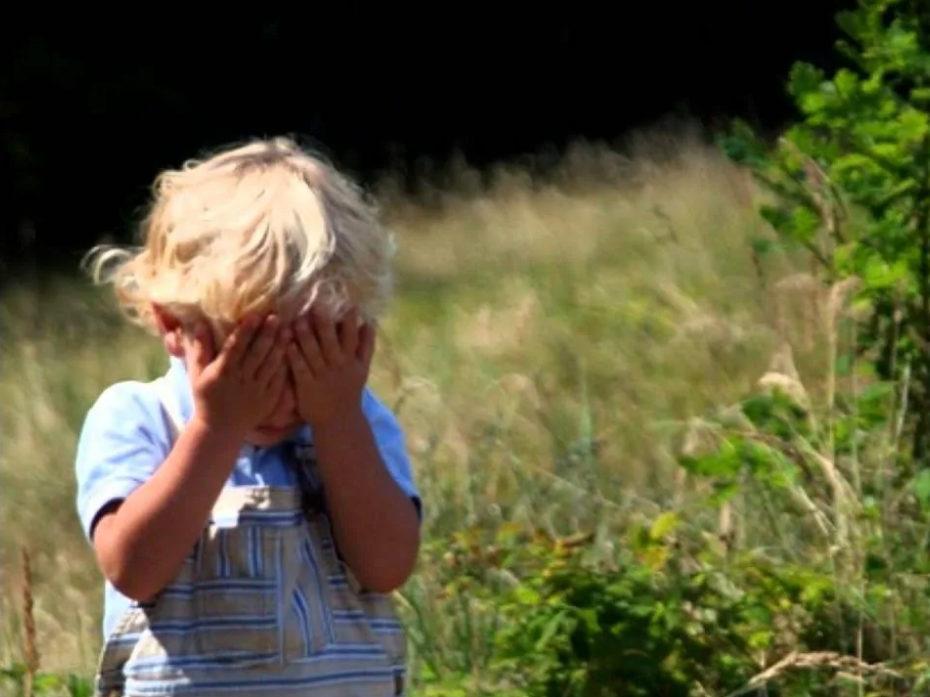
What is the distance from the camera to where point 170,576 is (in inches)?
103

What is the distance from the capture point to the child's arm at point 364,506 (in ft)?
8.73

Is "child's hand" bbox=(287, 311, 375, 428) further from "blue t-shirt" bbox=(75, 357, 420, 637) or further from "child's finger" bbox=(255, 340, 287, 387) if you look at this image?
"blue t-shirt" bbox=(75, 357, 420, 637)

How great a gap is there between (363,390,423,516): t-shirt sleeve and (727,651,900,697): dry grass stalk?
3.64ft

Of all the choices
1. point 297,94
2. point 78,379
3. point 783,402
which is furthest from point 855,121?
point 297,94

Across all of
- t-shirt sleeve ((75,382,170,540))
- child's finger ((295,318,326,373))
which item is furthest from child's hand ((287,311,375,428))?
t-shirt sleeve ((75,382,170,540))

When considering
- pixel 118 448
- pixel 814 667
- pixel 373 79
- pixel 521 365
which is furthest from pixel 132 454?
pixel 373 79

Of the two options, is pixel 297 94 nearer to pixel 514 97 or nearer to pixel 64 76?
pixel 514 97

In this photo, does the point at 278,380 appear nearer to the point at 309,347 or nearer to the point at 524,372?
the point at 309,347

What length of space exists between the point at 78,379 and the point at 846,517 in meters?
3.75

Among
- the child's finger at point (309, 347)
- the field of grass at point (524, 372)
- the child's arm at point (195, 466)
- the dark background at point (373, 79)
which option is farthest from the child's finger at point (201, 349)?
the dark background at point (373, 79)

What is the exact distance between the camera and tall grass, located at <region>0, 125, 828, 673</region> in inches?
206

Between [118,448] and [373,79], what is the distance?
12.4 meters

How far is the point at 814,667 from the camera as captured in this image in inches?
157

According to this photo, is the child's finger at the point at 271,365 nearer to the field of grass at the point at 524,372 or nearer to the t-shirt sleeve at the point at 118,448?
the t-shirt sleeve at the point at 118,448
